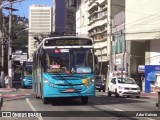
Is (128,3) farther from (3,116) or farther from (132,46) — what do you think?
(3,116)

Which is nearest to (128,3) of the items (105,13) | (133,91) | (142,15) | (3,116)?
(142,15)

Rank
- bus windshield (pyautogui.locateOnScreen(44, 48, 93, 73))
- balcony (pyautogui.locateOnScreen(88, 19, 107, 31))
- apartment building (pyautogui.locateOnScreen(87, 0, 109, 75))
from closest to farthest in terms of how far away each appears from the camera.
A: bus windshield (pyautogui.locateOnScreen(44, 48, 93, 73)), apartment building (pyautogui.locateOnScreen(87, 0, 109, 75)), balcony (pyautogui.locateOnScreen(88, 19, 107, 31))

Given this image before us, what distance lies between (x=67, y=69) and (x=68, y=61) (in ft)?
1.34

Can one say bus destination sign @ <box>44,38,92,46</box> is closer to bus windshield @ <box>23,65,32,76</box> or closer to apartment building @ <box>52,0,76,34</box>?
bus windshield @ <box>23,65,32,76</box>

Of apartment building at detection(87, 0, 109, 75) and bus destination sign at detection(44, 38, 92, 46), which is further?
apartment building at detection(87, 0, 109, 75)

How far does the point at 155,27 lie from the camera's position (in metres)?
52.5

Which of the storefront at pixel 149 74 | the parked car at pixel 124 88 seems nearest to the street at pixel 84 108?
the parked car at pixel 124 88

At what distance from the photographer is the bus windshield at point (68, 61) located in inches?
856

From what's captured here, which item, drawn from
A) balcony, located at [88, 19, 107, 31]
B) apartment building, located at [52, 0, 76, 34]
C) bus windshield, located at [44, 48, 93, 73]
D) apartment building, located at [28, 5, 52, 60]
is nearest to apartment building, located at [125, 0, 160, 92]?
balcony, located at [88, 19, 107, 31]

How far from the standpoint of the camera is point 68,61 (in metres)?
21.7

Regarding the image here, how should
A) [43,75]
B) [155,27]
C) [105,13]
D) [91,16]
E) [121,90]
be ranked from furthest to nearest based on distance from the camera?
[91,16]
[105,13]
[155,27]
[121,90]
[43,75]

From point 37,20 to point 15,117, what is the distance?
83.1 meters

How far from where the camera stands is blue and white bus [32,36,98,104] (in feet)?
71.4

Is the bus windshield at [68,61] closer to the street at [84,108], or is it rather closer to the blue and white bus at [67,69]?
the blue and white bus at [67,69]
